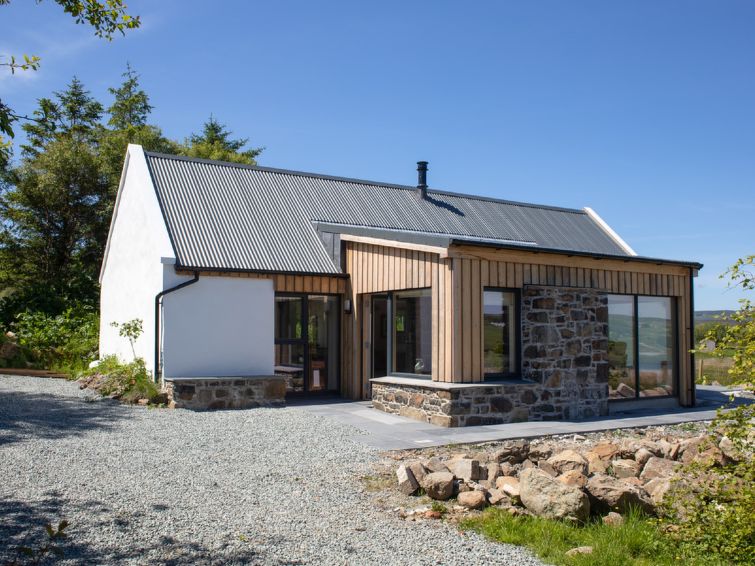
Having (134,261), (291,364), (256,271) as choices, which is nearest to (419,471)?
(256,271)

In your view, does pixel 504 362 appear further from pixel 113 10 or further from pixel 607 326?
pixel 113 10

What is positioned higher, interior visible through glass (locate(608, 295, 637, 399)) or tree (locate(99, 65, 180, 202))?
tree (locate(99, 65, 180, 202))

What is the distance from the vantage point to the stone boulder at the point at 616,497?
580 cm

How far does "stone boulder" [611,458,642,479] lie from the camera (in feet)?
23.2

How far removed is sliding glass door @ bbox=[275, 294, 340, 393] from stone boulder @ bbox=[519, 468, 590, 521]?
29.7 feet

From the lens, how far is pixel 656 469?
6.94 meters

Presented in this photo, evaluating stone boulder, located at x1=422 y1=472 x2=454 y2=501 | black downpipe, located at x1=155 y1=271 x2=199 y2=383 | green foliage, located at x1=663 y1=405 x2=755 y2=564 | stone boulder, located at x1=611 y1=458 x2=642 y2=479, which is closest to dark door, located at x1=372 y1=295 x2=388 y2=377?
black downpipe, located at x1=155 y1=271 x2=199 y2=383

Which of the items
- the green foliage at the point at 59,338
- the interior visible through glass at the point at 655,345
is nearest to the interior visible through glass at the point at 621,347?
the interior visible through glass at the point at 655,345

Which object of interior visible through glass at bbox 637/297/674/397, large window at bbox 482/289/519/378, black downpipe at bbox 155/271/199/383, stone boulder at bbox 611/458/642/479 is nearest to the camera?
stone boulder at bbox 611/458/642/479

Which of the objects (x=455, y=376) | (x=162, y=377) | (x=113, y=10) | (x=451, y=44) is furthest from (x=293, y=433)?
(x=451, y=44)

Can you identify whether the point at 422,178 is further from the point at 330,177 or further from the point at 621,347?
the point at 621,347

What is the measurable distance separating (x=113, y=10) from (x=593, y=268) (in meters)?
9.96

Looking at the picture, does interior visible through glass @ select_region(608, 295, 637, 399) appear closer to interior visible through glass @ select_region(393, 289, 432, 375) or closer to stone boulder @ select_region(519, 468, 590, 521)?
interior visible through glass @ select_region(393, 289, 432, 375)

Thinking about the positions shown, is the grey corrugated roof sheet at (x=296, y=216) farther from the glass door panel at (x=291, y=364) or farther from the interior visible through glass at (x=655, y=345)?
the interior visible through glass at (x=655, y=345)
